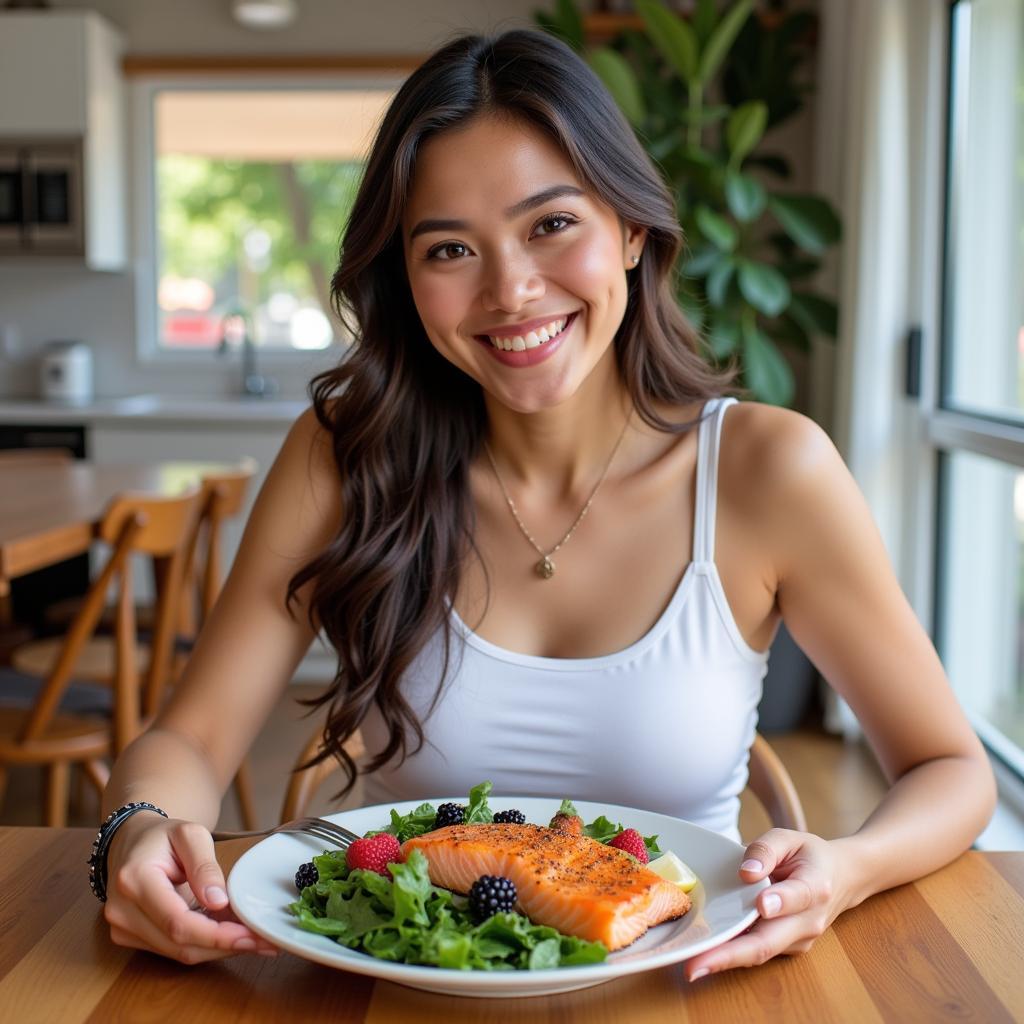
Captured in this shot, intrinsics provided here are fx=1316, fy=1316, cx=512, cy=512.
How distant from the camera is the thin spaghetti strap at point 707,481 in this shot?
1440 millimetres

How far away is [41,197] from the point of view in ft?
16.9

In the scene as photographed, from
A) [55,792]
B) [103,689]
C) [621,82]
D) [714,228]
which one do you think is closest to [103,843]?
[55,792]

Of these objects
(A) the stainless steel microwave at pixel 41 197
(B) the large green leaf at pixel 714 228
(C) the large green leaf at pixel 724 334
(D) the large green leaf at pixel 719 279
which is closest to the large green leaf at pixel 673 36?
(B) the large green leaf at pixel 714 228

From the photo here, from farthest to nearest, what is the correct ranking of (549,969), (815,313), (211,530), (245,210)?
(245,210), (815,313), (211,530), (549,969)

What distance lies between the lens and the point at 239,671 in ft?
4.69

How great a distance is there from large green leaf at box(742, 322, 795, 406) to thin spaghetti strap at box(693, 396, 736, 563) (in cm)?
250

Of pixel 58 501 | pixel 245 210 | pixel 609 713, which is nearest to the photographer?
pixel 609 713

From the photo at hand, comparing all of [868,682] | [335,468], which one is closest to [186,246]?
[335,468]

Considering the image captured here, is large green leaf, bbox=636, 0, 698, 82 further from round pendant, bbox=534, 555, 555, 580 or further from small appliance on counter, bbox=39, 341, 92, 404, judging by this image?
round pendant, bbox=534, 555, 555, 580

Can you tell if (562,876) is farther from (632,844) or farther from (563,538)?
(563,538)

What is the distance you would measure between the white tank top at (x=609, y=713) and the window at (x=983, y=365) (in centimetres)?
224

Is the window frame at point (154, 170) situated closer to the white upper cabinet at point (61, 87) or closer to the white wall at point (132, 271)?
the white wall at point (132, 271)

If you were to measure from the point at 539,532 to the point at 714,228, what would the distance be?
2.49 meters

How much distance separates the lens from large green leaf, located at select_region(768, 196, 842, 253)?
4098 mm
